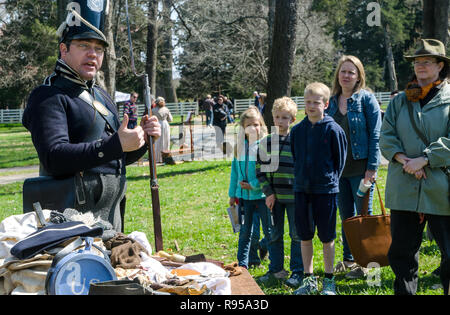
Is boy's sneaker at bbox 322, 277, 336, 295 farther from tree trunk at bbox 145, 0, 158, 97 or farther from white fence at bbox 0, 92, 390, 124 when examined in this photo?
white fence at bbox 0, 92, 390, 124

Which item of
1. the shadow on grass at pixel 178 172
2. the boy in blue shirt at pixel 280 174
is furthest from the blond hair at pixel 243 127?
the shadow on grass at pixel 178 172

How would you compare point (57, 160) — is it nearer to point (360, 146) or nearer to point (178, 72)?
point (360, 146)

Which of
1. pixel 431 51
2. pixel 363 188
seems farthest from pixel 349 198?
pixel 431 51

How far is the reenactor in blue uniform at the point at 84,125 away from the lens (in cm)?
266

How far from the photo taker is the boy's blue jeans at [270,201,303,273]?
18.2 feet

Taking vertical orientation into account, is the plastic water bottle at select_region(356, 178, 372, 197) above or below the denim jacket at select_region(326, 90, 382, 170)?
below

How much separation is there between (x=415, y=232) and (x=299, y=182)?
1.17m

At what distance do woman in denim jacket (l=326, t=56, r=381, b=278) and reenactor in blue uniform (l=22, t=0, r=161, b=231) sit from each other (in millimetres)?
3024

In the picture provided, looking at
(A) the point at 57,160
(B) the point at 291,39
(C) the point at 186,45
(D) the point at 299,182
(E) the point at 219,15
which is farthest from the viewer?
(C) the point at 186,45

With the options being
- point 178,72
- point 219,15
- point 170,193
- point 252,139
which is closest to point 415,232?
point 252,139

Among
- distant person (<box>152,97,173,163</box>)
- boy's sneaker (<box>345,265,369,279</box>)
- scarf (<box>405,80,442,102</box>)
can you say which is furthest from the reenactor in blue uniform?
distant person (<box>152,97,173,163</box>)

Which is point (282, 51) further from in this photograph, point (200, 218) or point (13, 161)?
point (13, 161)

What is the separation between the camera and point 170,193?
452 inches

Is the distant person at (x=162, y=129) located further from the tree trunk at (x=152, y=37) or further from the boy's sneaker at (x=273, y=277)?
the boy's sneaker at (x=273, y=277)
